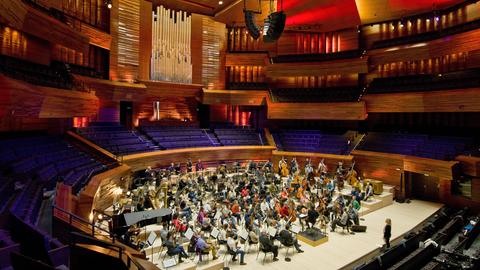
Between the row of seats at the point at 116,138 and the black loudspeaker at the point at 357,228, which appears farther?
the row of seats at the point at 116,138

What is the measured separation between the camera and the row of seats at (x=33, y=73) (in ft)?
29.3

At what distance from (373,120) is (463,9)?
7.55 meters

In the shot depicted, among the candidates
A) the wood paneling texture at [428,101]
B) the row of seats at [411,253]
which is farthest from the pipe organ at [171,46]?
the row of seats at [411,253]

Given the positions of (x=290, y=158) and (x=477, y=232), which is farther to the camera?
(x=290, y=158)

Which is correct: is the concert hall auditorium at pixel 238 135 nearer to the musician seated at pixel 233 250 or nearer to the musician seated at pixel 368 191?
the musician seated at pixel 233 250

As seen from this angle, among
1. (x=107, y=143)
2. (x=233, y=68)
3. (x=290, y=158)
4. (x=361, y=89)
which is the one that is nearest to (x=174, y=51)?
(x=233, y=68)

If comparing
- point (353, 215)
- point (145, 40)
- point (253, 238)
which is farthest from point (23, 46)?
point (353, 215)

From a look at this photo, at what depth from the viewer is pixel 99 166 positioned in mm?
12086

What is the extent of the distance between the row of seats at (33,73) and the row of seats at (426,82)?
1603 centimetres

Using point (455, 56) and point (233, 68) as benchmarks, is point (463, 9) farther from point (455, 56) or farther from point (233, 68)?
point (233, 68)

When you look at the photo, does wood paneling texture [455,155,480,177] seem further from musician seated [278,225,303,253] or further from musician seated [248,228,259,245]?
musician seated [248,228,259,245]

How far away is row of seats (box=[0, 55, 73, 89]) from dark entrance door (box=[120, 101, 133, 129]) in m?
5.88

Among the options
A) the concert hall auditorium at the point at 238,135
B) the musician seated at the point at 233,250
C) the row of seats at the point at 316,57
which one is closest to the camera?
the concert hall auditorium at the point at 238,135

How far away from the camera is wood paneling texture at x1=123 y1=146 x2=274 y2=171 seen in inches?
583
